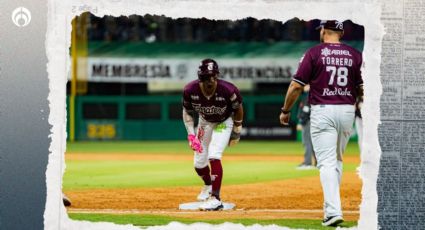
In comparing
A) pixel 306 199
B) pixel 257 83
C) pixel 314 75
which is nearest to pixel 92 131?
pixel 257 83

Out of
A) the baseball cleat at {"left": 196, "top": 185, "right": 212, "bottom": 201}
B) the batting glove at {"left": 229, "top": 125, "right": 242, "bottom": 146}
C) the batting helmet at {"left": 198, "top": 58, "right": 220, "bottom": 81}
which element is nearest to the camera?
the batting helmet at {"left": 198, "top": 58, "right": 220, "bottom": 81}

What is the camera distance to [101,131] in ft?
82.1

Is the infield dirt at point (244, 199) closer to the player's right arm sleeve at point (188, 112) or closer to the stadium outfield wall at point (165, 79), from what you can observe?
the player's right arm sleeve at point (188, 112)

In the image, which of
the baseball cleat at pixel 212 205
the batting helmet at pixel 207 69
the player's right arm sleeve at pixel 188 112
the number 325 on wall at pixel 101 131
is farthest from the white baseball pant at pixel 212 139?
the number 325 on wall at pixel 101 131

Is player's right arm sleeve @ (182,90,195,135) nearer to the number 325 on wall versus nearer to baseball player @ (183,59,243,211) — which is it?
baseball player @ (183,59,243,211)

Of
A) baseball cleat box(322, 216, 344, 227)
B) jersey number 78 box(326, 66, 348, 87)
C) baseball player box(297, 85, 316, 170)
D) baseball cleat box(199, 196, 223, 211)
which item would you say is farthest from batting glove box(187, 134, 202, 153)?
baseball player box(297, 85, 316, 170)

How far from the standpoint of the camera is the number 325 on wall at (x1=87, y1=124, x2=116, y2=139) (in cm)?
2486

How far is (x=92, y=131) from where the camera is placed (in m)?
24.9

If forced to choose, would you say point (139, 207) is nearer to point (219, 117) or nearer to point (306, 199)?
point (219, 117)

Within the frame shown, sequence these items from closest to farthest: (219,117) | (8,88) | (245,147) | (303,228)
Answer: (8,88) < (303,228) < (219,117) < (245,147)

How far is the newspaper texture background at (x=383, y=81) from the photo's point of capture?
17.9 ft

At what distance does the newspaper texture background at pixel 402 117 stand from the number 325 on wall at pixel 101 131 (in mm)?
19905

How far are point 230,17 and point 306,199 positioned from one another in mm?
3898

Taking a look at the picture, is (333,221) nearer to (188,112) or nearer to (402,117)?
(402,117)
